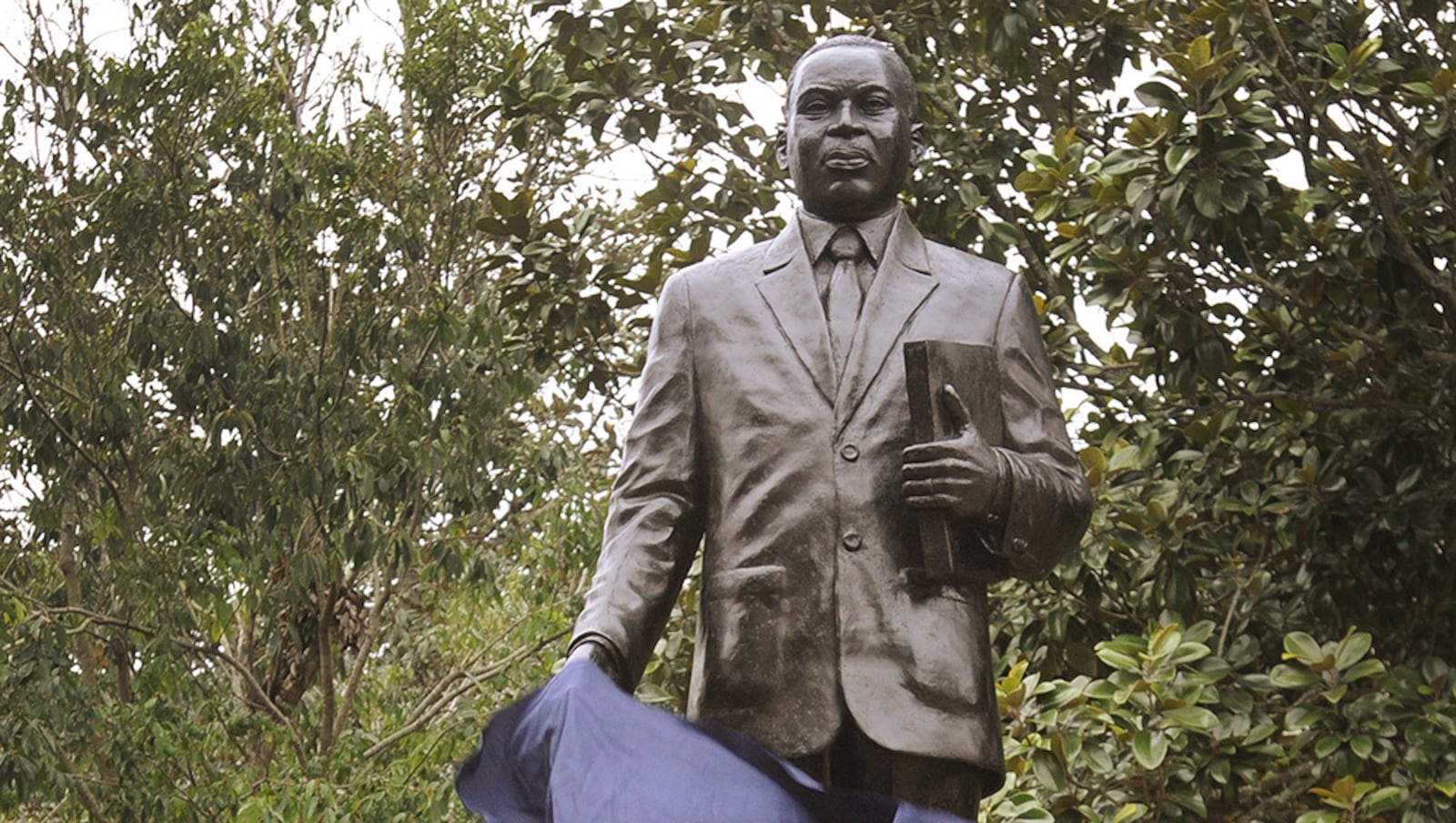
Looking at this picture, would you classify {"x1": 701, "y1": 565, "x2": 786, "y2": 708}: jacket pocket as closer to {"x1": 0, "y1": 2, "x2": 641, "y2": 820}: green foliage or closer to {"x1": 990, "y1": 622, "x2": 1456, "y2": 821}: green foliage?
{"x1": 990, "y1": 622, "x2": 1456, "y2": 821}: green foliage

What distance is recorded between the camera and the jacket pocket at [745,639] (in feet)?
10.3

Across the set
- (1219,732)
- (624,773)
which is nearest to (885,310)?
(624,773)

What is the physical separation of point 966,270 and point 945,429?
0.43 metres

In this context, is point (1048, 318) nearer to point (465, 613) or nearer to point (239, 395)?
point (239, 395)

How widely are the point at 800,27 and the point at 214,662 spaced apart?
5418mm

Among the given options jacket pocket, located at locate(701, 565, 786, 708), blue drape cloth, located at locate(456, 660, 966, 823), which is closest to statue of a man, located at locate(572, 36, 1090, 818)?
jacket pocket, located at locate(701, 565, 786, 708)

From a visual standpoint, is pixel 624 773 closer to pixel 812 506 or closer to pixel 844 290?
pixel 812 506

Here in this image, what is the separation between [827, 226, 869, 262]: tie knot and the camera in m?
3.47

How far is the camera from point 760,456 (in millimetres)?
3270

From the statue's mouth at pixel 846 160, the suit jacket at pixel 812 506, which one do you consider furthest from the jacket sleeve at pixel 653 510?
the statue's mouth at pixel 846 160

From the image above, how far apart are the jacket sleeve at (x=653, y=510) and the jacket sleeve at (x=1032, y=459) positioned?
52 centimetres

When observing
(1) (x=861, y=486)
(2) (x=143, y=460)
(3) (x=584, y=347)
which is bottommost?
(2) (x=143, y=460)

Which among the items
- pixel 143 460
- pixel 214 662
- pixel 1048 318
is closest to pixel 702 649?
pixel 1048 318

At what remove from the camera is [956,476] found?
3.08 metres
